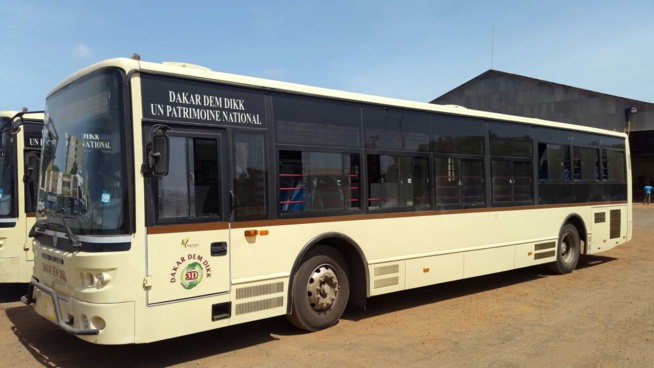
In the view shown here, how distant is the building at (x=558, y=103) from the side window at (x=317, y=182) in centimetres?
3283

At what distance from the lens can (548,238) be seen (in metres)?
9.90

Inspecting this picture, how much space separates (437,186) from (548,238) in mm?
3533

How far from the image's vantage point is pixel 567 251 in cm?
1073

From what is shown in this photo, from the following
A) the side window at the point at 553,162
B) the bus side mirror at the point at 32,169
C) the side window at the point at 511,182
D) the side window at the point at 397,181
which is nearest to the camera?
the bus side mirror at the point at 32,169

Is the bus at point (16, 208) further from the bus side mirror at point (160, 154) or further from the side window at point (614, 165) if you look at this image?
the side window at point (614, 165)

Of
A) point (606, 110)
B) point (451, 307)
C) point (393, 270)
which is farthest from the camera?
point (606, 110)

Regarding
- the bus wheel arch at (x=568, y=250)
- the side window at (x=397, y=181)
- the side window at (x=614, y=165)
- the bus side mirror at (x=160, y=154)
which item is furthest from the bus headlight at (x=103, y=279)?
the side window at (x=614, y=165)

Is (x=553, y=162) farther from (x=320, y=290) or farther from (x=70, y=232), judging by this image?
(x=70, y=232)

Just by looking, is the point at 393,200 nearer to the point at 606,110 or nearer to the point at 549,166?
the point at 549,166

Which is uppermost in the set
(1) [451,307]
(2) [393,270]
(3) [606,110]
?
(3) [606,110]

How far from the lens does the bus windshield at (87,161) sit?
4703mm

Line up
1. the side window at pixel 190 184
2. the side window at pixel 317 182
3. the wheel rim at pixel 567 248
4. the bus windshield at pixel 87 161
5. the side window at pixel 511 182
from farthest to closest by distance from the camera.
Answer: the wheel rim at pixel 567 248 → the side window at pixel 511 182 → the side window at pixel 317 182 → the side window at pixel 190 184 → the bus windshield at pixel 87 161

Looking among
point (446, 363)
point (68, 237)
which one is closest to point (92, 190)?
point (68, 237)

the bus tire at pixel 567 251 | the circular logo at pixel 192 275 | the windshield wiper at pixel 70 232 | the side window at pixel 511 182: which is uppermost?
the side window at pixel 511 182
